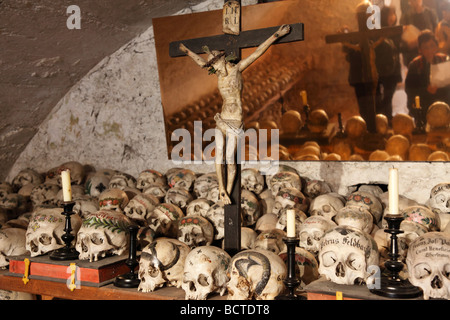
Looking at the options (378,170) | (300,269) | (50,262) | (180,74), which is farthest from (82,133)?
(300,269)

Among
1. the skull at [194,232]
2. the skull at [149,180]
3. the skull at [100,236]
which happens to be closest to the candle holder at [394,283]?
the skull at [194,232]

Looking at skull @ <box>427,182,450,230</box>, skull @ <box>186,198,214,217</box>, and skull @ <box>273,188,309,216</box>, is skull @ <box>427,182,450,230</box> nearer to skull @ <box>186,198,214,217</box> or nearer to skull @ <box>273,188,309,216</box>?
skull @ <box>273,188,309,216</box>

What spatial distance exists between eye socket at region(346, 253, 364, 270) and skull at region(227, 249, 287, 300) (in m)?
0.39

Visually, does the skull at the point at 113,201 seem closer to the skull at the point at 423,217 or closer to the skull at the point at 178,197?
the skull at the point at 178,197

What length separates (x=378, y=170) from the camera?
521cm

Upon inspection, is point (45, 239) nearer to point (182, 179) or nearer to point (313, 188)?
point (182, 179)

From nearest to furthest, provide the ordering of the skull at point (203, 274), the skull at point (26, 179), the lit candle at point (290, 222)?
the lit candle at point (290, 222), the skull at point (203, 274), the skull at point (26, 179)

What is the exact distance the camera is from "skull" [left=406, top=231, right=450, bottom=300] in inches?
103

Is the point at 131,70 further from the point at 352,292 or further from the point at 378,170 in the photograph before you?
the point at 352,292

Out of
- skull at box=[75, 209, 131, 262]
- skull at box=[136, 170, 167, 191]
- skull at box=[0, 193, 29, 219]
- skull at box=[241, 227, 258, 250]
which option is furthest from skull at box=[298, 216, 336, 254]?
skull at box=[0, 193, 29, 219]

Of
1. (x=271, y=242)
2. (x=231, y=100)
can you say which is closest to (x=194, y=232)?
(x=271, y=242)

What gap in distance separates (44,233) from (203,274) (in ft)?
4.98

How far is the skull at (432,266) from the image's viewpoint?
2.63 meters

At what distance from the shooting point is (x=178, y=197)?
495cm
